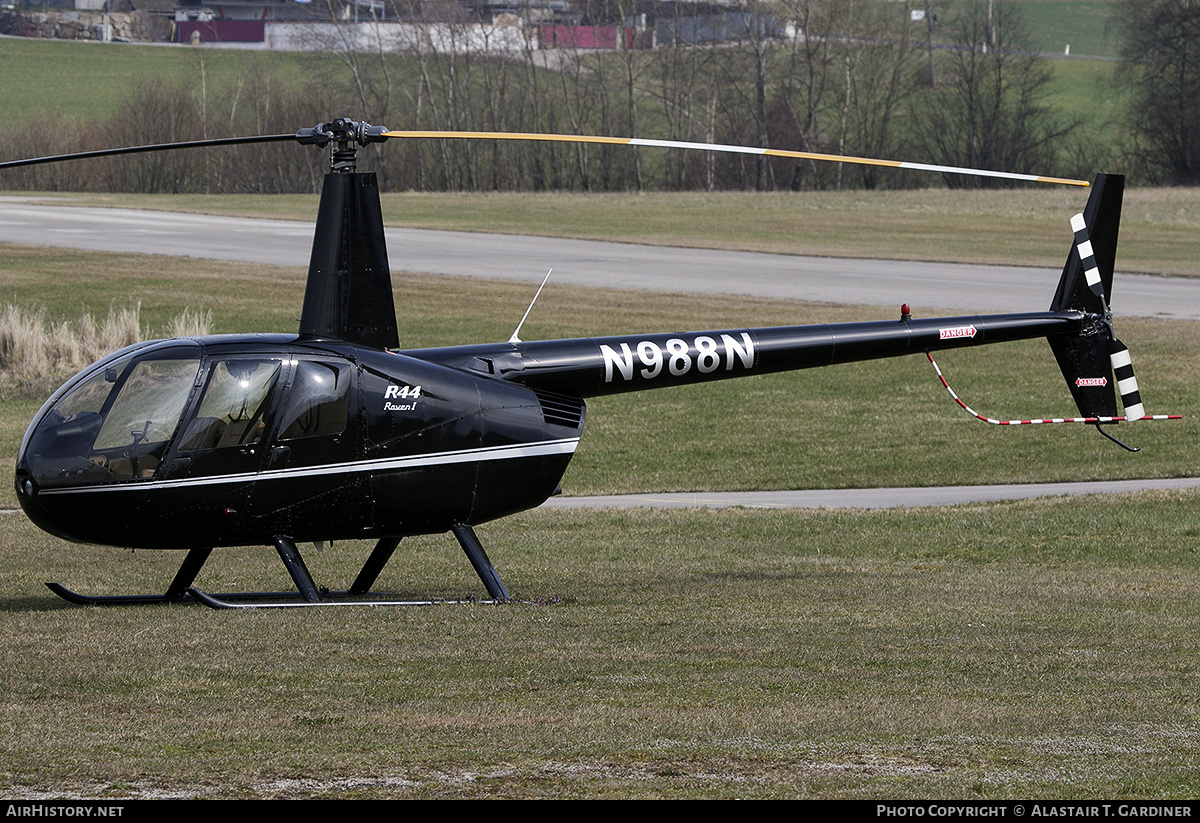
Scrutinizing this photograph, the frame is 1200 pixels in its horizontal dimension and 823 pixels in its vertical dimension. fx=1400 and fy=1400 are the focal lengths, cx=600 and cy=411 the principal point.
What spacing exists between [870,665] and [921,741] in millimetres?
Answer: 1949

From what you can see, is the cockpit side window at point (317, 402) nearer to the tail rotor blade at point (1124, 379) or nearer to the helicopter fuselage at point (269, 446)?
the helicopter fuselage at point (269, 446)

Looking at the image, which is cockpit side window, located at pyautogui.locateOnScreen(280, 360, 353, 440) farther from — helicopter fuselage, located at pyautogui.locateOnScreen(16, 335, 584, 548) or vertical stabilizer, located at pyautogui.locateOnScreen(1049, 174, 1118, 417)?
vertical stabilizer, located at pyautogui.locateOnScreen(1049, 174, 1118, 417)

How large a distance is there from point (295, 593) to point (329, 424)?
2.11m

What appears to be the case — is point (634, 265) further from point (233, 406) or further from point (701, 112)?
point (701, 112)

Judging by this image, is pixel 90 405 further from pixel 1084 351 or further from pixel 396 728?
pixel 1084 351

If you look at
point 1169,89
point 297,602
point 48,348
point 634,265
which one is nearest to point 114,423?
point 297,602

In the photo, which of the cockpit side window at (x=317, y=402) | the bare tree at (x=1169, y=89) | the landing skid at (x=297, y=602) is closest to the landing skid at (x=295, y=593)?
the landing skid at (x=297, y=602)

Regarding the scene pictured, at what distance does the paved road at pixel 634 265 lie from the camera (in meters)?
37.2

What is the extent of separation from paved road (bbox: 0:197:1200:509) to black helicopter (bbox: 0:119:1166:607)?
24.7m

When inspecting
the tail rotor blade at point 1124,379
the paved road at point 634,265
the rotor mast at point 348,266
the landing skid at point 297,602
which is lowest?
the paved road at point 634,265

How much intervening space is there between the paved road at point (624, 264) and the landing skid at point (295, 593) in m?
25.3

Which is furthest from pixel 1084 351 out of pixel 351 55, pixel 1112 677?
pixel 351 55

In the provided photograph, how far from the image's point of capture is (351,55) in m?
91.4

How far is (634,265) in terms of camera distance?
44.5 metres
